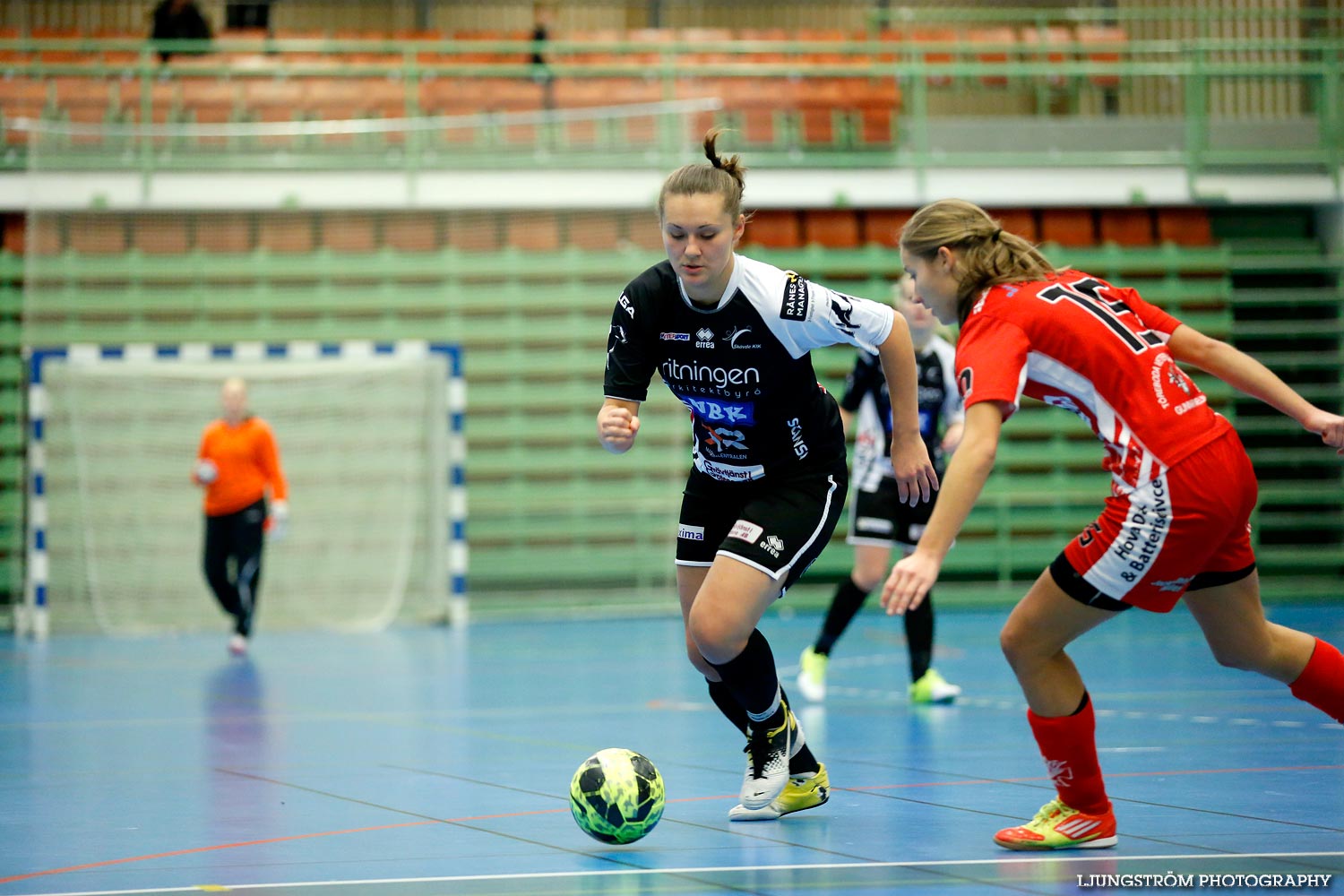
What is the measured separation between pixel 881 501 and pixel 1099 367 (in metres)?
4.20

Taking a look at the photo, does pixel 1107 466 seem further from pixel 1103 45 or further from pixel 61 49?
pixel 61 49

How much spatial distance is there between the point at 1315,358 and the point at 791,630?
6.99 metres

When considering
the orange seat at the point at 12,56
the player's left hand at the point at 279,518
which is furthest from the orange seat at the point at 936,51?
the orange seat at the point at 12,56

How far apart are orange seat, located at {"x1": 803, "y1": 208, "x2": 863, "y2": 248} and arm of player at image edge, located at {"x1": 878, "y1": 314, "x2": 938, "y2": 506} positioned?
1091 centimetres

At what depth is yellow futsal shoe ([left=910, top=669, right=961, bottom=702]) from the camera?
25.5 feet

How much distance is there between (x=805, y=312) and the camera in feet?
14.7

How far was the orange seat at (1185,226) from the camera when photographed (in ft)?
52.2

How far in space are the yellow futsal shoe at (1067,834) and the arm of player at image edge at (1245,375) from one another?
1.23 metres

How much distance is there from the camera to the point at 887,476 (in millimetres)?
8031

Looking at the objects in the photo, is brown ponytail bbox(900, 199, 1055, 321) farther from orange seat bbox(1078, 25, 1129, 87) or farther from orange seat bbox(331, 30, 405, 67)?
orange seat bbox(1078, 25, 1129, 87)

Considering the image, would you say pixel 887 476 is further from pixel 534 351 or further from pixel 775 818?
pixel 534 351

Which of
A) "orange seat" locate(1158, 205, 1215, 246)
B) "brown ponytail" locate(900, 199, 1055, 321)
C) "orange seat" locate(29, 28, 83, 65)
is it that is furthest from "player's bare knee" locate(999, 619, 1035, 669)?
"orange seat" locate(29, 28, 83, 65)

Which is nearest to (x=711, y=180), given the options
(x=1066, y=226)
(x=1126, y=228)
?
(x=1066, y=226)

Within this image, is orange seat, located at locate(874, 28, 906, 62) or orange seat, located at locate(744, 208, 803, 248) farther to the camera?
orange seat, located at locate(874, 28, 906, 62)
